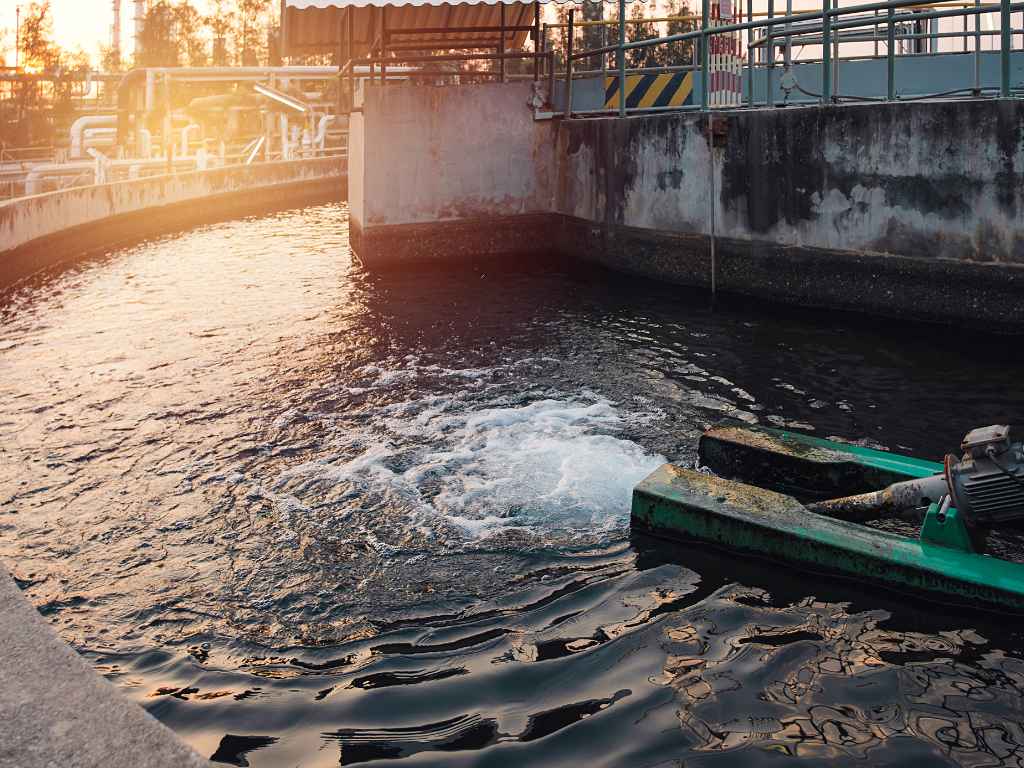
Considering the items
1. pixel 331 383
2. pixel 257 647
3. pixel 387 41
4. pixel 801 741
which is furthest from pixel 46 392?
pixel 387 41

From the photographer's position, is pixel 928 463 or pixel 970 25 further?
pixel 970 25

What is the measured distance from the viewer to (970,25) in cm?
1770

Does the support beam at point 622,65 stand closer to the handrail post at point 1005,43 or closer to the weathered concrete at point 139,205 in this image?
the handrail post at point 1005,43

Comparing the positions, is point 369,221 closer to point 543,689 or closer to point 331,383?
point 331,383

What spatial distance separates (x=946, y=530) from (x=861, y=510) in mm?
513

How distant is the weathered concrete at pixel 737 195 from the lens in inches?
387

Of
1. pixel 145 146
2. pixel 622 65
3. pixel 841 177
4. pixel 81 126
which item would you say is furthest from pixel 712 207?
pixel 81 126

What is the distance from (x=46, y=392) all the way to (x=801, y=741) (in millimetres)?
6967

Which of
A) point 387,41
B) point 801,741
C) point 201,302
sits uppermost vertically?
point 387,41

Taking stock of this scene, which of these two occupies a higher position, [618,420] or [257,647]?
[618,420]

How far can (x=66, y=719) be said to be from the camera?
9.95 feet

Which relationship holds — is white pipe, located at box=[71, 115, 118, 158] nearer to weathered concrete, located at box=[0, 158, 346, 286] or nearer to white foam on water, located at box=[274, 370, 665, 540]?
weathered concrete, located at box=[0, 158, 346, 286]

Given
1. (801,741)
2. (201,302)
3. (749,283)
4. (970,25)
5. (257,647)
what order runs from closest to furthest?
(801,741) → (257,647) → (749,283) → (201,302) → (970,25)

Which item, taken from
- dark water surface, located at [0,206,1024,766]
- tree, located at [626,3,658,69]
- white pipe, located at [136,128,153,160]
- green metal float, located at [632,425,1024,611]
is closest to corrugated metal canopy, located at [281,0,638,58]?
tree, located at [626,3,658,69]
